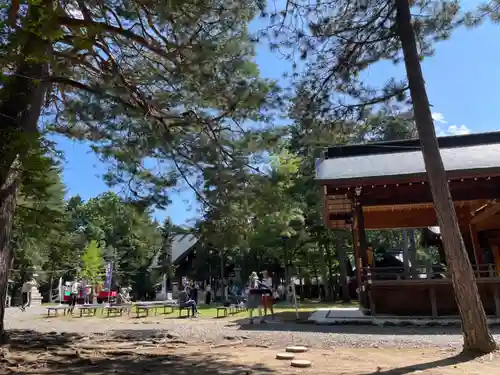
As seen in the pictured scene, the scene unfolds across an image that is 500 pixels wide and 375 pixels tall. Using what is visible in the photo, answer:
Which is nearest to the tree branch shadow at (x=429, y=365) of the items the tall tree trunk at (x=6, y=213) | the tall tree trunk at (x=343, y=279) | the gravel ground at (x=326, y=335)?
the gravel ground at (x=326, y=335)

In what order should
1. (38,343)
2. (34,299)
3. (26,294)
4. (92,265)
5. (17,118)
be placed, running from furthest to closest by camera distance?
(92,265) < (34,299) < (26,294) < (38,343) < (17,118)

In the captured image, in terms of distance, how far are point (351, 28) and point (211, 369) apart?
17.8 feet

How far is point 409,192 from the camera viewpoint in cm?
985

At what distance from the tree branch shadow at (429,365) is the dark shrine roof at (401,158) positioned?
4496 mm

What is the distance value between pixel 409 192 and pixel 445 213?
4.80m

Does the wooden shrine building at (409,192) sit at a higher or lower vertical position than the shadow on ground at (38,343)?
higher

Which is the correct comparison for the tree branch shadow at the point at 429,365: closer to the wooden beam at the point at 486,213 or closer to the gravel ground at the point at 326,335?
the gravel ground at the point at 326,335

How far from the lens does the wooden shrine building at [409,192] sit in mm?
8820

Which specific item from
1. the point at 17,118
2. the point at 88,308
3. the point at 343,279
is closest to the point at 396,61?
the point at 17,118

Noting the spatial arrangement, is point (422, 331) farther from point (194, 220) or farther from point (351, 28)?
point (351, 28)

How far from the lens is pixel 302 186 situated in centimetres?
2200

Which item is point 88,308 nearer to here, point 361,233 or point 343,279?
point 361,233

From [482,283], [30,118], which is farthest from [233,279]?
[30,118]

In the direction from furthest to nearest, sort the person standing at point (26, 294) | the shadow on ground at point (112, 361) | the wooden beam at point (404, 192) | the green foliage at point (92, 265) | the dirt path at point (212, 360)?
the green foliage at point (92, 265)
the person standing at point (26, 294)
the wooden beam at point (404, 192)
the shadow on ground at point (112, 361)
the dirt path at point (212, 360)
